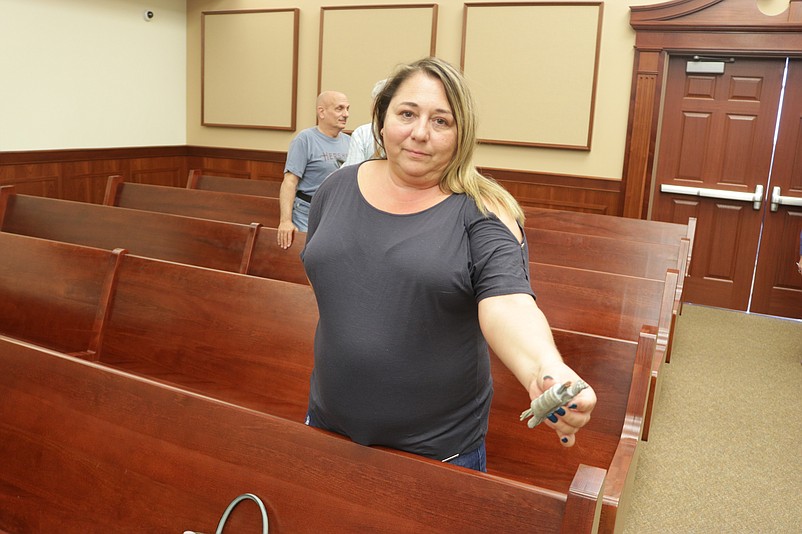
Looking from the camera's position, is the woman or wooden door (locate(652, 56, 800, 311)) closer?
the woman

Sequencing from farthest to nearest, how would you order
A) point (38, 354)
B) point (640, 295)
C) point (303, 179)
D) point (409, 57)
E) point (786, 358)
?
point (409, 57) → point (786, 358) → point (303, 179) → point (640, 295) → point (38, 354)

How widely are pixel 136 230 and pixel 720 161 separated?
410 cm

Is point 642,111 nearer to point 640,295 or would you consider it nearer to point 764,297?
point 764,297

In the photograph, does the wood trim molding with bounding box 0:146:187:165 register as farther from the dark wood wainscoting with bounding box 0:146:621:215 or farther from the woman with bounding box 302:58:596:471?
the woman with bounding box 302:58:596:471

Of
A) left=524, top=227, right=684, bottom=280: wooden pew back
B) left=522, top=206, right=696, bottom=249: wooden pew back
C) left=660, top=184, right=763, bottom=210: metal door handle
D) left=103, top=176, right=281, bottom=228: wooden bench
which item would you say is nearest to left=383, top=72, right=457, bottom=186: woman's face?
left=524, top=227, right=684, bottom=280: wooden pew back

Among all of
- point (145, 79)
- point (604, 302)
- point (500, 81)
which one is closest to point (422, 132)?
point (604, 302)

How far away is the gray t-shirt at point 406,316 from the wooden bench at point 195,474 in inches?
5.2

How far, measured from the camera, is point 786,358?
441 cm

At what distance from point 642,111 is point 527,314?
4.77 meters

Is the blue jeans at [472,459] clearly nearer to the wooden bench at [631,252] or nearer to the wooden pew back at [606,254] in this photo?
the wooden bench at [631,252]

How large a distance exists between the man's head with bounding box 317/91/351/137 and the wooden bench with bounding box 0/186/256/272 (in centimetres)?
86

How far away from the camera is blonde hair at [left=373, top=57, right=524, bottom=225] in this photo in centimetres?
123

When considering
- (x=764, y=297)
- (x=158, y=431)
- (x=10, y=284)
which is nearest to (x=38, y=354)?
(x=158, y=431)

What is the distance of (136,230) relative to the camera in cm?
358
